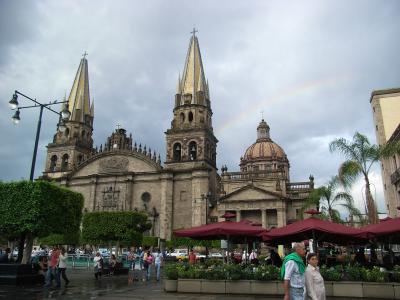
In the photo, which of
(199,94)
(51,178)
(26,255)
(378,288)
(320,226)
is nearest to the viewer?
(378,288)

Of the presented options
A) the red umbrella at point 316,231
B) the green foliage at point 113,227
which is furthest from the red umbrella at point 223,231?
the green foliage at point 113,227

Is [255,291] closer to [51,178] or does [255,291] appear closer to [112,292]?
[112,292]

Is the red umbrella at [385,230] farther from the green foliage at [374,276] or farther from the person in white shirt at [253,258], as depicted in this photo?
the person in white shirt at [253,258]

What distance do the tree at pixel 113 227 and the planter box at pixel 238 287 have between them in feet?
61.9

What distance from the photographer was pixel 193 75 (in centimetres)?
5697

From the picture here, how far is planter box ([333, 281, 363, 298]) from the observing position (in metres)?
13.7

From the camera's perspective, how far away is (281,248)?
3338cm

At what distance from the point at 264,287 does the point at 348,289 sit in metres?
2.99

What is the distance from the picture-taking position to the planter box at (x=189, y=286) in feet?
49.6

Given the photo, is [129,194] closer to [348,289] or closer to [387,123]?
[387,123]

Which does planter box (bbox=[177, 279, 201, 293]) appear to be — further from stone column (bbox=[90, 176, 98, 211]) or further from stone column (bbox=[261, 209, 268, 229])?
stone column (bbox=[90, 176, 98, 211])

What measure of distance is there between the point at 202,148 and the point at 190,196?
678 centimetres

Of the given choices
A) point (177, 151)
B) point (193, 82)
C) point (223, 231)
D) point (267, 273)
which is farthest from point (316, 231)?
point (193, 82)

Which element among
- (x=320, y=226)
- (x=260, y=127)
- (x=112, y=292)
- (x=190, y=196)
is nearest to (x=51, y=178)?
(x=190, y=196)
